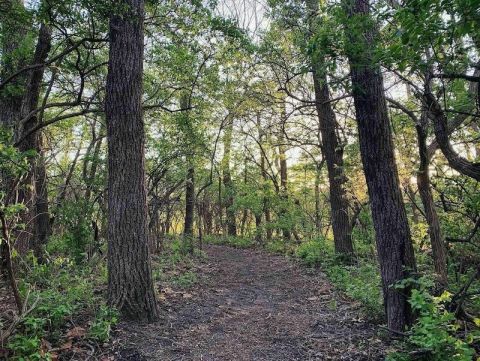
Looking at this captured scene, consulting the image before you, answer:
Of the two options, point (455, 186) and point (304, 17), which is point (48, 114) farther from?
point (455, 186)

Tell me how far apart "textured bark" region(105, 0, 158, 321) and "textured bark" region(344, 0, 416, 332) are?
2.93m

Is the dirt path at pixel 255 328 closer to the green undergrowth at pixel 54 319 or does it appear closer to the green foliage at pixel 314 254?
the green undergrowth at pixel 54 319

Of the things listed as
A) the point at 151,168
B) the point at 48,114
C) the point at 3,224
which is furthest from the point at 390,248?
the point at 48,114

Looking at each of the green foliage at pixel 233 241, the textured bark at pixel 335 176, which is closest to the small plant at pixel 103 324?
the textured bark at pixel 335 176

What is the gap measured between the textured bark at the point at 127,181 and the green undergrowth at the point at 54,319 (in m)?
0.34

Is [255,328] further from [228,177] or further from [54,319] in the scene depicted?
[228,177]

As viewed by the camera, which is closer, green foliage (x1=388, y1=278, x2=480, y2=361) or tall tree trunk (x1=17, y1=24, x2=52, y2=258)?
green foliage (x1=388, y1=278, x2=480, y2=361)

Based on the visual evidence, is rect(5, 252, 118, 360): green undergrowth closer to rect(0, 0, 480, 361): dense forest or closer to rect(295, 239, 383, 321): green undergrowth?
rect(0, 0, 480, 361): dense forest

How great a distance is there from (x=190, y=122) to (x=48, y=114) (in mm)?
4154

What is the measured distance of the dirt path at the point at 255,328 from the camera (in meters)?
4.20

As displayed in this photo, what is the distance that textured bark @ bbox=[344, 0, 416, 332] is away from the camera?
14.3 ft

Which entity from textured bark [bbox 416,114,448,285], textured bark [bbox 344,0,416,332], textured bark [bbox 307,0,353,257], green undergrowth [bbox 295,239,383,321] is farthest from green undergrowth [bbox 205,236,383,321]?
textured bark [bbox 416,114,448,285]

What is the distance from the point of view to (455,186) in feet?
21.9

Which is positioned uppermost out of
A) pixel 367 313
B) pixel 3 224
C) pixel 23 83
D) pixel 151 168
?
pixel 23 83
